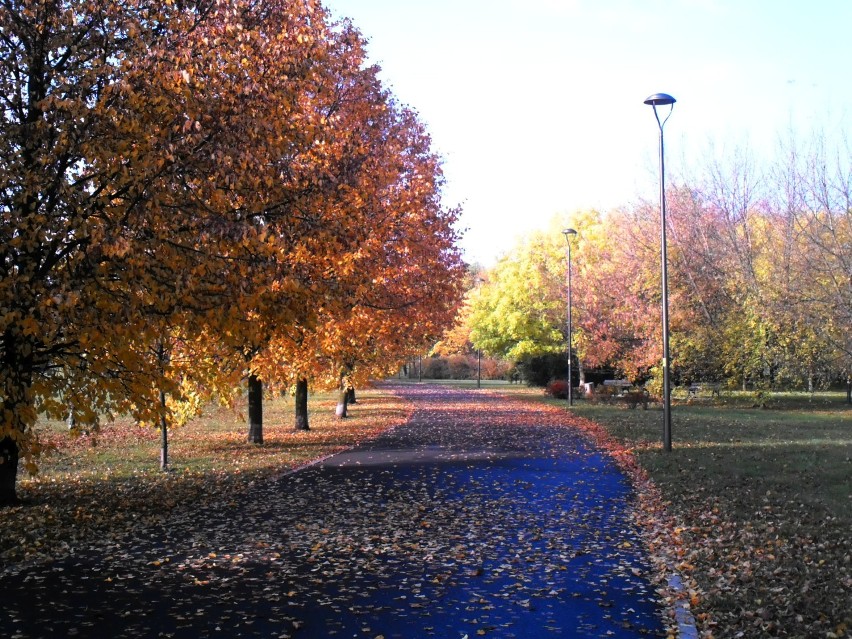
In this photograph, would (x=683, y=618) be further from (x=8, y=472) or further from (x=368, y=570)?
(x=8, y=472)

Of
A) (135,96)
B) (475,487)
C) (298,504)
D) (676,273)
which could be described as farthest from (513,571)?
(676,273)

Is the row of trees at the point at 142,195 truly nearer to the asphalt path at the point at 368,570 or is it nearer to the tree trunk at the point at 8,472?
the tree trunk at the point at 8,472

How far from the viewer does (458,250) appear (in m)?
22.8

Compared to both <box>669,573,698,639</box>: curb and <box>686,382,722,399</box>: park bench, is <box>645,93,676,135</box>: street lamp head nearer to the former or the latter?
<box>669,573,698,639</box>: curb

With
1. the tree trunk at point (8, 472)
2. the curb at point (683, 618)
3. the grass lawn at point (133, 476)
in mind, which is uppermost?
the tree trunk at point (8, 472)

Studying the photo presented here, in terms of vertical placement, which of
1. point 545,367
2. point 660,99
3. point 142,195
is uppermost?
point 660,99

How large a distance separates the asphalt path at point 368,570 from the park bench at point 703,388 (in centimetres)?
2857

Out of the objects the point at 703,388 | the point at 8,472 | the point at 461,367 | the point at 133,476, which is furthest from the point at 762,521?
the point at 461,367

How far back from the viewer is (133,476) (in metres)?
13.8

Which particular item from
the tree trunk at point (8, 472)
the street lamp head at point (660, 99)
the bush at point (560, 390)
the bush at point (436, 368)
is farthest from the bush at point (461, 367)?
the tree trunk at point (8, 472)

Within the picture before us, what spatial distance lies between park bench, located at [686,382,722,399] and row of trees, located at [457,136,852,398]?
75 cm

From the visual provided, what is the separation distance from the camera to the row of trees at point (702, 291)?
18750 millimetres

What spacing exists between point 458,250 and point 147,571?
1660 cm

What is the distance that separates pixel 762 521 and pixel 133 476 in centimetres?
1003
